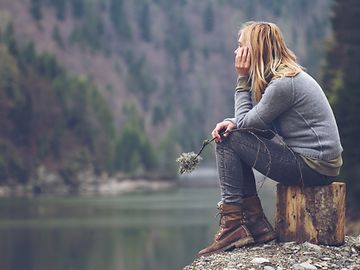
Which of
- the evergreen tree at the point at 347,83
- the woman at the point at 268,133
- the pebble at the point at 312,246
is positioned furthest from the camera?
the evergreen tree at the point at 347,83

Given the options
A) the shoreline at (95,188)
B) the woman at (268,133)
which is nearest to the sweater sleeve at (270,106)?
the woman at (268,133)

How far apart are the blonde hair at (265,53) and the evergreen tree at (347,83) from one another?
24.2 meters

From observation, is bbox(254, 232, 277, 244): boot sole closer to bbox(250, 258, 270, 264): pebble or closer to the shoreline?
bbox(250, 258, 270, 264): pebble

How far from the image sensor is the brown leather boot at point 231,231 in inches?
384

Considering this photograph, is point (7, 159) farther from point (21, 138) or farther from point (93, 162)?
point (93, 162)

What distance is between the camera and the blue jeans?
9.66 metres

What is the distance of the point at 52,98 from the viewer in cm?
11512

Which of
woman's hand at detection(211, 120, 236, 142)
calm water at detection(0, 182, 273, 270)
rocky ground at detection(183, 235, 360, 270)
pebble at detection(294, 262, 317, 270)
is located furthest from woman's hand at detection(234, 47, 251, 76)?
calm water at detection(0, 182, 273, 270)

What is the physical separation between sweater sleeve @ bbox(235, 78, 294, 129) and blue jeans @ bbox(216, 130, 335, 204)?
12 cm

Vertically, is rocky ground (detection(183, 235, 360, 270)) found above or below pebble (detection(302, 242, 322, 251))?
below

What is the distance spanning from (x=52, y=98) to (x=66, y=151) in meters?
6.64

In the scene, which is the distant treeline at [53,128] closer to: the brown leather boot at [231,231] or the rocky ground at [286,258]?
the brown leather boot at [231,231]

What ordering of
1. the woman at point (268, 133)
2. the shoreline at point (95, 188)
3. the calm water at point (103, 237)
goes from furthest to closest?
the shoreline at point (95, 188) → the calm water at point (103, 237) → the woman at point (268, 133)

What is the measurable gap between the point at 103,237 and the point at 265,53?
31750mm
